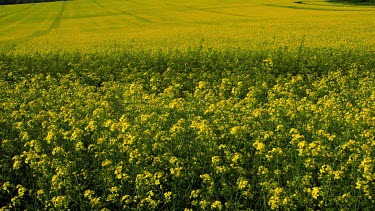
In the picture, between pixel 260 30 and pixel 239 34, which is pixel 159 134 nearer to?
pixel 239 34

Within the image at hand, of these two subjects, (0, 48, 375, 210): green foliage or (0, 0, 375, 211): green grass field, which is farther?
(0, 0, 375, 211): green grass field

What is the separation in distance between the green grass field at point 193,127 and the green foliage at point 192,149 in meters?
0.03

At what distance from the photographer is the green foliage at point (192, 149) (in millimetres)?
4590

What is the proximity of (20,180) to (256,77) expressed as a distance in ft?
22.5

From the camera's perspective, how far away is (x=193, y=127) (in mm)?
5922

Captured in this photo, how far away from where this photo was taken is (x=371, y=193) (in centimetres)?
443

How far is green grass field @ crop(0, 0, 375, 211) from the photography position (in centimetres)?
470

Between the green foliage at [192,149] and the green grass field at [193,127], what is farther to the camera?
the green grass field at [193,127]

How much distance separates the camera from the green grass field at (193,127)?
470 cm

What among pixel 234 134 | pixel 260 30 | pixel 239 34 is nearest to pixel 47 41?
pixel 239 34

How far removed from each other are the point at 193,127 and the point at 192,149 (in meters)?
0.37

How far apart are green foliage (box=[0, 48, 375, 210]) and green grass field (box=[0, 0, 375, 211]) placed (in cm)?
3

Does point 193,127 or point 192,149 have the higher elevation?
point 193,127

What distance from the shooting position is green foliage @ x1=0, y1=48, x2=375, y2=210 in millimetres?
4590
